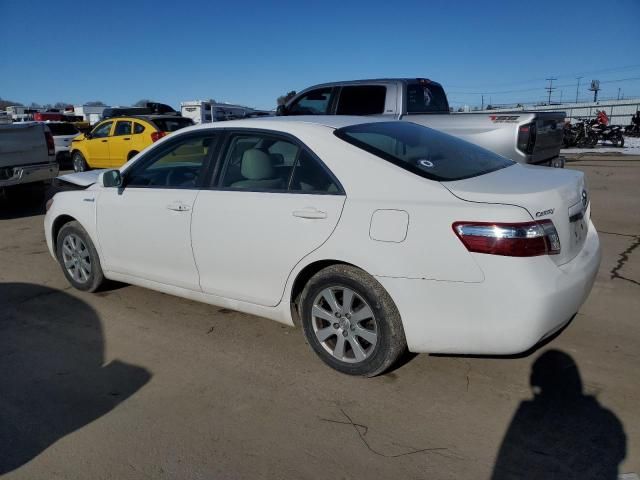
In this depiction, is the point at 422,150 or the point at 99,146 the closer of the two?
the point at 422,150

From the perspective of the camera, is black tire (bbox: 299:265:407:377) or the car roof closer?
black tire (bbox: 299:265:407:377)

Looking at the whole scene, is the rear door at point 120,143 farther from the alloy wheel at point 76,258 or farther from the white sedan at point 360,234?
the white sedan at point 360,234

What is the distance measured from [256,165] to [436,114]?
518cm

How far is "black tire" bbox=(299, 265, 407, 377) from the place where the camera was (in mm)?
3053

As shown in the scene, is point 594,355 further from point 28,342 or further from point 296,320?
point 28,342

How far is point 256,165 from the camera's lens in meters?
3.75

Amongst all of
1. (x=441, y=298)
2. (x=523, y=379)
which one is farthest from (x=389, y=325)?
(x=523, y=379)

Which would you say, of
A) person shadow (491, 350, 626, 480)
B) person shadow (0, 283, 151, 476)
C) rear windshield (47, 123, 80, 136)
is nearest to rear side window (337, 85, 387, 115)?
person shadow (0, 283, 151, 476)

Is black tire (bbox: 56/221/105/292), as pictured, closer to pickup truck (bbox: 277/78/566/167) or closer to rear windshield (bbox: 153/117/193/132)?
pickup truck (bbox: 277/78/566/167)

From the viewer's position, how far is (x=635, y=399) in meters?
2.96

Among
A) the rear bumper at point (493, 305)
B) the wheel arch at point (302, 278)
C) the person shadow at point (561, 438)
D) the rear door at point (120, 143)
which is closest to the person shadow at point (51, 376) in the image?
Answer: the wheel arch at point (302, 278)

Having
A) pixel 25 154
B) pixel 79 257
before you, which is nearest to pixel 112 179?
pixel 79 257

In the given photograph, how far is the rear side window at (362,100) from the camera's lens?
8.27 meters

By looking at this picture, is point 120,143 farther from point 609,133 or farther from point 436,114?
point 609,133
